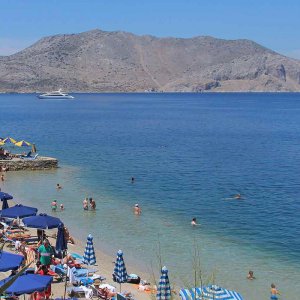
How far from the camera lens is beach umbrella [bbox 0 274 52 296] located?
12.9 m

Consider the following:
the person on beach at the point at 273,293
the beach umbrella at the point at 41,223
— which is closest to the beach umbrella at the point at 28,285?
the beach umbrella at the point at 41,223

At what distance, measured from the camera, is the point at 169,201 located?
3466 cm

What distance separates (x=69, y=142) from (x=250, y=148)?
22.9 meters

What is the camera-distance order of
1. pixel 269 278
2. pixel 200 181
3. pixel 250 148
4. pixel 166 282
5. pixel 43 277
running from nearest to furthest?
pixel 43 277
pixel 166 282
pixel 269 278
pixel 200 181
pixel 250 148

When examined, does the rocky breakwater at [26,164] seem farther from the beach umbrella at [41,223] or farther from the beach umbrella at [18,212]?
the beach umbrella at [41,223]

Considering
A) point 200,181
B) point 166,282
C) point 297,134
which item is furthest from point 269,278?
point 297,134

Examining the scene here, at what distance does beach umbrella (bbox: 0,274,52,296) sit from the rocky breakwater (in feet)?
108

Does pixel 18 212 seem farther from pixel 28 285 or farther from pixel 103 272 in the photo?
pixel 28 285

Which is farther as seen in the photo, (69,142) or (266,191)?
(69,142)

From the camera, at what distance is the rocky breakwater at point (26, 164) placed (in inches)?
1802

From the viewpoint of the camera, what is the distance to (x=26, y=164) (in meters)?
46.2

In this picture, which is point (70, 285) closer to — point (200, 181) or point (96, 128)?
point (200, 181)

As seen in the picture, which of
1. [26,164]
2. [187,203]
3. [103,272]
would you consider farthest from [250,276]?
[26,164]

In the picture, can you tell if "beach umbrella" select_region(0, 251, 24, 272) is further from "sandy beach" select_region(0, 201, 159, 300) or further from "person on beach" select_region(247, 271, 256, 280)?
"person on beach" select_region(247, 271, 256, 280)
